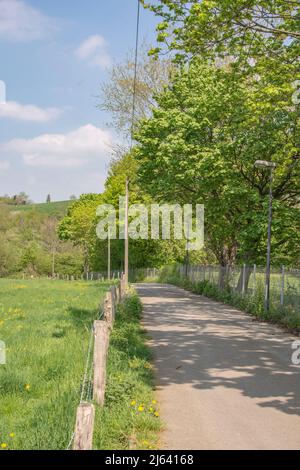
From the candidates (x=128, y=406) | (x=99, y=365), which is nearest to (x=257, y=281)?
(x=128, y=406)

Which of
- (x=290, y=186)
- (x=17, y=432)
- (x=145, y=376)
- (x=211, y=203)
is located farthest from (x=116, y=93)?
(x=17, y=432)

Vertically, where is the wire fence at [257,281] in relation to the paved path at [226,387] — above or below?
above

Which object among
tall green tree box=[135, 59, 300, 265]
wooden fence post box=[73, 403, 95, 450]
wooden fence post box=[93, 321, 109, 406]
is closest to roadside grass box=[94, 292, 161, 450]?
wooden fence post box=[93, 321, 109, 406]

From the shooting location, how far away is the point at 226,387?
9.08 m

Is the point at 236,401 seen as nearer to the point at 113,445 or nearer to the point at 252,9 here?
the point at 113,445

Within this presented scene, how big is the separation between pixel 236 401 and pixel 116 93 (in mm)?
36043

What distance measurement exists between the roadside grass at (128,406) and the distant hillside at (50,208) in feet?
484

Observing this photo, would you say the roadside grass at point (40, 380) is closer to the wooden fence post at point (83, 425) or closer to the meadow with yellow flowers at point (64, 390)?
the meadow with yellow flowers at point (64, 390)

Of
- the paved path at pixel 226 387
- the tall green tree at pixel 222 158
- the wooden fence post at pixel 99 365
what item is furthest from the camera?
the tall green tree at pixel 222 158

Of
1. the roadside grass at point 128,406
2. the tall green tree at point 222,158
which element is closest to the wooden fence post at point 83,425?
the roadside grass at point 128,406

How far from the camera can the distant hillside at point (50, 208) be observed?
161m

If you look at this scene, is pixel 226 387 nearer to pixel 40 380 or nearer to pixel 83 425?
pixel 40 380

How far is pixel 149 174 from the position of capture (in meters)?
32.0

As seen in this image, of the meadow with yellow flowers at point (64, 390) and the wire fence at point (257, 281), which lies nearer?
the meadow with yellow flowers at point (64, 390)
